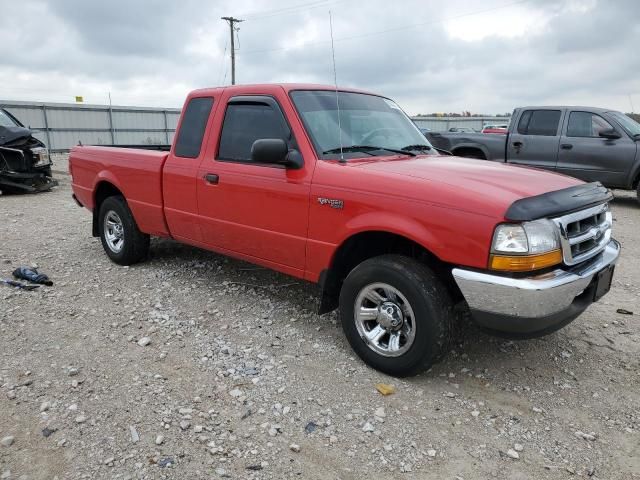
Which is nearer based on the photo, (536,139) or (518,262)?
(518,262)

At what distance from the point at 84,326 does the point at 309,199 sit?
2.14 meters

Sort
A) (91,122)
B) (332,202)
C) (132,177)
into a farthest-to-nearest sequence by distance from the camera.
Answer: (91,122) < (132,177) < (332,202)

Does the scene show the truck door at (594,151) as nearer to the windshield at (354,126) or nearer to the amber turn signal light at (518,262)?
the windshield at (354,126)

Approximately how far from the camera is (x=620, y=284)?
5.25 metres

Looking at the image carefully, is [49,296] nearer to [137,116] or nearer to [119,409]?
[119,409]

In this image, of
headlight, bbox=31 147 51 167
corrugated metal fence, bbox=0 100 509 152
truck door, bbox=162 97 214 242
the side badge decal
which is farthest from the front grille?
corrugated metal fence, bbox=0 100 509 152

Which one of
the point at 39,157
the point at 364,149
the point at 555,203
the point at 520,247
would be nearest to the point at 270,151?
the point at 364,149

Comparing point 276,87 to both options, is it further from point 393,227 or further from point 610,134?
point 610,134

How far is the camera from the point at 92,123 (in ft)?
74.9

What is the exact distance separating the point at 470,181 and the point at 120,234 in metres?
4.13

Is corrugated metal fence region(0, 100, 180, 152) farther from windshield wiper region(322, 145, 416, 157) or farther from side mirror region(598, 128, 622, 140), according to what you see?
windshield wiper region(322, 145, 416, 157)

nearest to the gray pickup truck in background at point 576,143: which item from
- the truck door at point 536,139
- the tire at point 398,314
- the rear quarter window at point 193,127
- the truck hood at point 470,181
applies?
the truck door at point 536,139

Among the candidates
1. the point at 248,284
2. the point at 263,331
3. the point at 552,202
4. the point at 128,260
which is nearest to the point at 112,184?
the point at 128,260

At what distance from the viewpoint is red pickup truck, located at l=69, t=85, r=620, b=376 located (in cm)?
288
